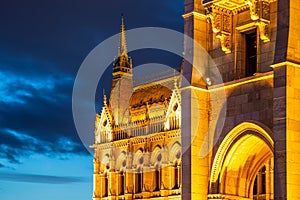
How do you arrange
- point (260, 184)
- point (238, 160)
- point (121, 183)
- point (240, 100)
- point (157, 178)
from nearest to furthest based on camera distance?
point (240, 100) < point (238, 160) < point (260, 184) < point (157, 178) < point (121, 183)

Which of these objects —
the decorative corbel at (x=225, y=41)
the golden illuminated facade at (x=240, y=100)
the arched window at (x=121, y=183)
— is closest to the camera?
the golden illuminated facade at (x=240, y=100)

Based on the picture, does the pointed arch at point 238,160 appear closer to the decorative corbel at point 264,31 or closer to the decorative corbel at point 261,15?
the decorative corbel at point 264,31

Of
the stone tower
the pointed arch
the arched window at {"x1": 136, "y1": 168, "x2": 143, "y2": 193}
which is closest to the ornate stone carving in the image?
the pointed arch

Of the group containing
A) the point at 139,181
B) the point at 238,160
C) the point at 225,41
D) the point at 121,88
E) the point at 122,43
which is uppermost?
the point at 122,43

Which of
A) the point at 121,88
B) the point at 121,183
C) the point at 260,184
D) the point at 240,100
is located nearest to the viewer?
the point at 240,100

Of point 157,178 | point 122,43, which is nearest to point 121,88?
point 122,43

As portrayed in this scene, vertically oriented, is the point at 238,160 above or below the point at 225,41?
below

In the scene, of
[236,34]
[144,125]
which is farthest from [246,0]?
[144,125]

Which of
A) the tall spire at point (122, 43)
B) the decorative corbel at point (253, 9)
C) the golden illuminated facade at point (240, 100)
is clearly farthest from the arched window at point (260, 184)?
the decorative corbel at point (253, 9)

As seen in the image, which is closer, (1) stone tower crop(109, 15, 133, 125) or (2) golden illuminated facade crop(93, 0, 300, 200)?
(2) golden illuminated facade crop(93, 0, 300, 200)

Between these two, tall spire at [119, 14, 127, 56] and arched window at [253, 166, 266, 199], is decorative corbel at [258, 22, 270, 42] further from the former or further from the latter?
tall spire at [119, 14, 127, 56]

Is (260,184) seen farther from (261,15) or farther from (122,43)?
(261,15)

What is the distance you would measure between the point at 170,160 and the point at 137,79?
1637 centimetres

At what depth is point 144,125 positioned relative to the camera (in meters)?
83.4
